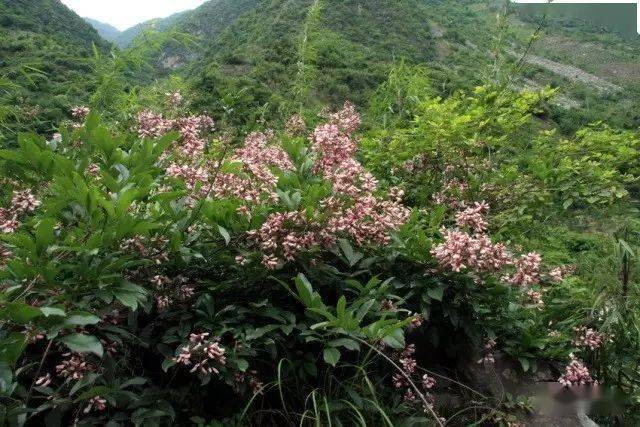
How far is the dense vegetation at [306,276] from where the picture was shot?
5.64 ft

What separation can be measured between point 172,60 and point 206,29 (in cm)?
809

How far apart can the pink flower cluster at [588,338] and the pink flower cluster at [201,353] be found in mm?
1884

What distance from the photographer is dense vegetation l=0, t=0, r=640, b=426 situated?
1719 mm

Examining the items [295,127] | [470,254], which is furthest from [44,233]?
[295,127]

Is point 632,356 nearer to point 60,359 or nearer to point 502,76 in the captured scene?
point 502,76

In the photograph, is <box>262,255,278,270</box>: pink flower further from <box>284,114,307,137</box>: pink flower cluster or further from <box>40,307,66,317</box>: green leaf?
<box>284,114,307,137</box>: pink flower cluster

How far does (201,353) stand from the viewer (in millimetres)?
1855

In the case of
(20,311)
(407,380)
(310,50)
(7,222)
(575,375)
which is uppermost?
(310,50)

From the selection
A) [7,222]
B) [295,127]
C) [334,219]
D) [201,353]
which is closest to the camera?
[7,222]

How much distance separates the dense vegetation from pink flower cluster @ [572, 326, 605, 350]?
0.04 ft

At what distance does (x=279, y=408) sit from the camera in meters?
2.28

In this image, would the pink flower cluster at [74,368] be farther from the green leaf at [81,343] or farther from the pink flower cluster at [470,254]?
the pink flower cluster at [470,254]

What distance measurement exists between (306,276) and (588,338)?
1576 millimetres

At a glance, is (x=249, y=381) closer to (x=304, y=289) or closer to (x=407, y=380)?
(x=304, y=289)
